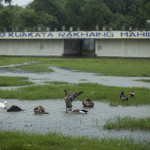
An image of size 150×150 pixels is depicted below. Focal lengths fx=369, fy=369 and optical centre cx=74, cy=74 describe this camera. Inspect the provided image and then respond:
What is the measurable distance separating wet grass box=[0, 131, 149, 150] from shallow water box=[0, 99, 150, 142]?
0.67 metres

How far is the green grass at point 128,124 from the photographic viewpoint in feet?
29.0

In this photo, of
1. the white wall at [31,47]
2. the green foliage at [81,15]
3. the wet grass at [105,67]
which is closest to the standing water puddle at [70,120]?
the wet grass at [105,67]

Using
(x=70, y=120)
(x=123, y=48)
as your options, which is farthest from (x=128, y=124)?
(x=123, y=48)

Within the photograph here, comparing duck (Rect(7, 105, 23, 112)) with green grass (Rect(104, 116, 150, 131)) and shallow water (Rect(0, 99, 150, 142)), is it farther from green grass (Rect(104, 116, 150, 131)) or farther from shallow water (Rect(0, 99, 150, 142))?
green grass (Rect(104, 116, 150, 131))

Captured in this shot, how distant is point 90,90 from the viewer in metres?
15.6

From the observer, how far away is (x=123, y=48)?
178ft

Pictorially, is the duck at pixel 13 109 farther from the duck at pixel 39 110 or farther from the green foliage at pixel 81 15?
the green foliage at pixel 81 15

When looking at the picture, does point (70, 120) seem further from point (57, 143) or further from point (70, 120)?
point (57, 143)

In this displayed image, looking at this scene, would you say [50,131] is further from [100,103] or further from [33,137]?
[100,103]

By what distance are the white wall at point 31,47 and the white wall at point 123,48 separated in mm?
6417

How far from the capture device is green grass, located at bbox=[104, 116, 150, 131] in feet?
29.0

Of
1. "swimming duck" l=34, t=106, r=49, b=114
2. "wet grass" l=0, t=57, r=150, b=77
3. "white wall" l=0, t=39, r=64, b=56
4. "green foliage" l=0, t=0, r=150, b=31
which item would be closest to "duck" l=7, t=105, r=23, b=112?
"swimming duck" l=34, t=106, r=49, b=114

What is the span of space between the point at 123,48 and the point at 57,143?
4816 centimetres

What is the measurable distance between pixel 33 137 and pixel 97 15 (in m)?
64.5
